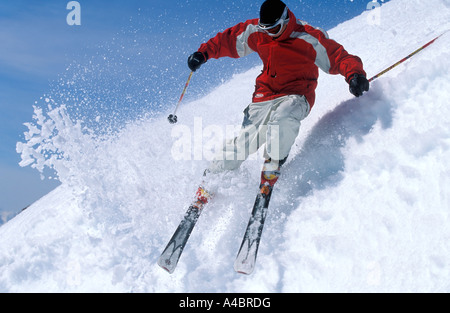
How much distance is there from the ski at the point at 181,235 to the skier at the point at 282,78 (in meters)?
0.30

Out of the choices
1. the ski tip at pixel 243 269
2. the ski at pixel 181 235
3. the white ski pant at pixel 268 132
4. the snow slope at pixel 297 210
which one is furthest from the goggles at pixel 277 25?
the ski tip at pixel 243 269

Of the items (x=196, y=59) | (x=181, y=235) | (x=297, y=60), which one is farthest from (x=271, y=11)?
(x=181, y=235)

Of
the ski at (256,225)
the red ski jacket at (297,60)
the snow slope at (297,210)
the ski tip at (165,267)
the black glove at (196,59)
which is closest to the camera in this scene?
the snow slope at (297,210)

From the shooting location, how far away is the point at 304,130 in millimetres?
3830

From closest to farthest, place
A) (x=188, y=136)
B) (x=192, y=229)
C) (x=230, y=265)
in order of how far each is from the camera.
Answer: (x=230, y=265) → (x=192, y=229) → (x=188, y=136)

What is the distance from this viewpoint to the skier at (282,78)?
288 cm

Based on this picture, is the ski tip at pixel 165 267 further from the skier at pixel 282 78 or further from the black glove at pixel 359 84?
the black glove at pixel 359 84

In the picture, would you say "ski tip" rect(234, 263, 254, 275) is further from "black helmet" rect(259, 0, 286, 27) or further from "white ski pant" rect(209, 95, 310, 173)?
"black helmet" rect(259, 0, 286, 27)

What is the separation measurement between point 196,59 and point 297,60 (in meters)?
1.19

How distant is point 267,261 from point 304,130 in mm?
1868
